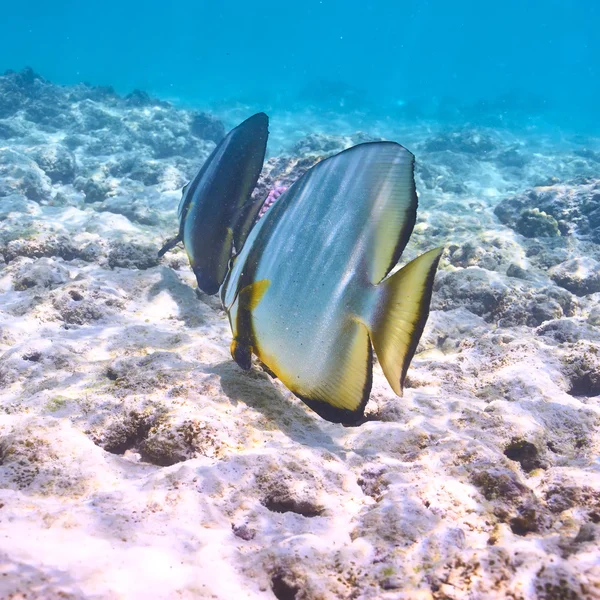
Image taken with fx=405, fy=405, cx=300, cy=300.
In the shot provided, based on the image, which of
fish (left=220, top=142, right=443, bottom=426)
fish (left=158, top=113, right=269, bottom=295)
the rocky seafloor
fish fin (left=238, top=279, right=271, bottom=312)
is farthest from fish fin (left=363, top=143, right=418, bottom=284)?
fish (left=158, top=113, right=269, bottom=295)

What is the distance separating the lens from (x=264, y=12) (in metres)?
110

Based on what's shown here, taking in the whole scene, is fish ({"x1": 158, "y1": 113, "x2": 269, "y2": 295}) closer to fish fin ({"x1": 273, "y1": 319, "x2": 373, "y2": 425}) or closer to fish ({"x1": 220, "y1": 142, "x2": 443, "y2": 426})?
fish ({"x1": 220, "y1": 142, "x2": 443, "y2": 426})

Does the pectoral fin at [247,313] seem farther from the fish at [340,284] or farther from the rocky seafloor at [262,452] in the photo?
the rocky seafloor at [262,452]

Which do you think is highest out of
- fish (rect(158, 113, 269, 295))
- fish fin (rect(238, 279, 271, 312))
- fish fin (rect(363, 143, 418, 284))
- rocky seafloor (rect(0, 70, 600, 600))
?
fish (rect(158, 113, 269, 295))

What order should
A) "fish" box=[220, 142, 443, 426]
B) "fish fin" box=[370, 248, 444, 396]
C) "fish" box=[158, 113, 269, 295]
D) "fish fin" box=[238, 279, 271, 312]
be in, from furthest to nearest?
"fish" box=[158, 113, 269, 295]
"fish fin" box=[238, 279, 271, 312]
"fish" box=[220, 142, 443, 426]
"fish fin" box=[370, 248, 444, 396]

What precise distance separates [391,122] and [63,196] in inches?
985

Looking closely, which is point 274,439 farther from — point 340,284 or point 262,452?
point 340,284

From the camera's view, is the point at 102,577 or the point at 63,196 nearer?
the point at 102,577

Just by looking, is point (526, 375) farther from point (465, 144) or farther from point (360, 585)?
point (465, 144)

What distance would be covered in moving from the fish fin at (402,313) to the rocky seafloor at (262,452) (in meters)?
0.69

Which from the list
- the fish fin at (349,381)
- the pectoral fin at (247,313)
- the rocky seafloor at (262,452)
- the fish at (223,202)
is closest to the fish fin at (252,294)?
the pectoral fin at (247,313)

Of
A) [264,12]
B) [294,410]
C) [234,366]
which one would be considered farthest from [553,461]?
[264,12]

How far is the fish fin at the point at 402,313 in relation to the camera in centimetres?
126

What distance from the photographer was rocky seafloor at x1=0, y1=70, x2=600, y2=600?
4.34 ft
